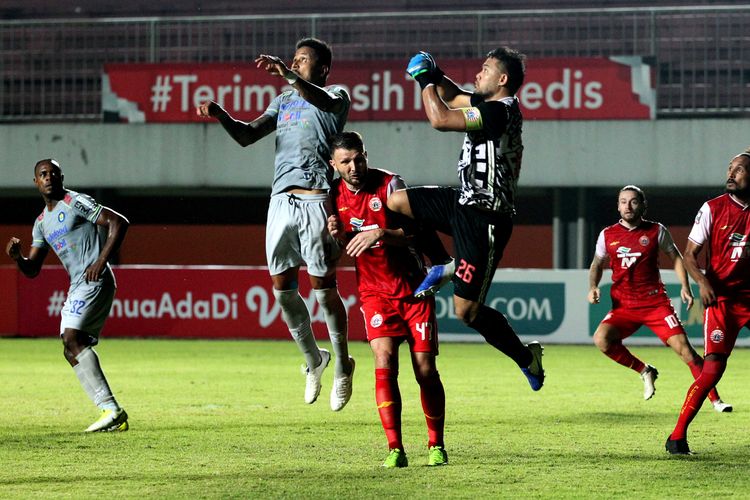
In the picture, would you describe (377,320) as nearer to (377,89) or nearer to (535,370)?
(535,370)

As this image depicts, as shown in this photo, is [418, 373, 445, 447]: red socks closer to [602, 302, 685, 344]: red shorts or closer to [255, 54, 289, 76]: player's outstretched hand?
[255, 54, 289, 76]: player's outstretched hand

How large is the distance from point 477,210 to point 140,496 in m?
2.59

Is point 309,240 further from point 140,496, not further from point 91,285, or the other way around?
point 140,496

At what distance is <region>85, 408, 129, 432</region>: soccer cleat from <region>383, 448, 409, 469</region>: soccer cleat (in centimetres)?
274

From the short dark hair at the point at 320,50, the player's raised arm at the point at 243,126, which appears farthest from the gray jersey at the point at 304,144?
the short dark hair at the point at 320,50

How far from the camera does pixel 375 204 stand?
757 cm

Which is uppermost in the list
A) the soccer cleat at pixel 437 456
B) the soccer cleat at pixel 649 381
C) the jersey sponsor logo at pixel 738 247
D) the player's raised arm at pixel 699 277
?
the jersey sponsor logo at pixel 738 247

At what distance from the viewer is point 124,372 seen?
15.0 metres

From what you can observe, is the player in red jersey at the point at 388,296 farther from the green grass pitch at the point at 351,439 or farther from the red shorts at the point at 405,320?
the green grass pitch at the point at 351,439

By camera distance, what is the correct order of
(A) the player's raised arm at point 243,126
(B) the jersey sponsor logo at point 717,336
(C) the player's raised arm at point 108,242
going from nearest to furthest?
1. (B) the jersey sponsor logo at point 717,336
2. (A) the player's raised arm at point 243,126
3. (C) the player's raised arm at point 108,242

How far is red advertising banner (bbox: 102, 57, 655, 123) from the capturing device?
23.7 m

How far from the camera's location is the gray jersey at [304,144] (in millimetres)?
9180

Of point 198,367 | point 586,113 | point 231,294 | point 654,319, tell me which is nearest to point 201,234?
Result: point 231,294

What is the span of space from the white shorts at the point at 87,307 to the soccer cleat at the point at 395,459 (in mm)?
3111
